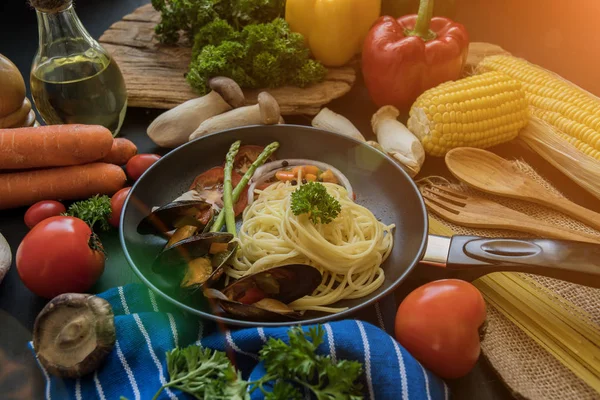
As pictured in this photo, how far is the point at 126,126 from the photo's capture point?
132 inches

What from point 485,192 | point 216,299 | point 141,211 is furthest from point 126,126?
point 485,192

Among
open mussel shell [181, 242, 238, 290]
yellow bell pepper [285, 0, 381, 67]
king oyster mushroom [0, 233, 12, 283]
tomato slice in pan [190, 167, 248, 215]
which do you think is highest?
yellow bell pepper [285, 0, 381, 67]

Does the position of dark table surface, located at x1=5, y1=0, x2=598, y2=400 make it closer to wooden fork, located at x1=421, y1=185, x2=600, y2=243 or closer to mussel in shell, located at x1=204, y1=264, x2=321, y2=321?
wooden fork, located at x1=421, y1=185, x2=600, y2=243

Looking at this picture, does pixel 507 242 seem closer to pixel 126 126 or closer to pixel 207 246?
pixel 207 246

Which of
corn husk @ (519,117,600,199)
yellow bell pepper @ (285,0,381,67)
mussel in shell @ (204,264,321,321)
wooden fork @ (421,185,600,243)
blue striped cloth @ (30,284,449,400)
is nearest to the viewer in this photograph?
blue striped cloth @ (30,284,449,400)

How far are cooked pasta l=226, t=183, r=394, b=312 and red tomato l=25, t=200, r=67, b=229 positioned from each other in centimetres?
93

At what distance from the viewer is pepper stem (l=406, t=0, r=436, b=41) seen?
3250 millimetres

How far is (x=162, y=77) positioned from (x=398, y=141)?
1549mm

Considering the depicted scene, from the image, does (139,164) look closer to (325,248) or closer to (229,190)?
(229,190)

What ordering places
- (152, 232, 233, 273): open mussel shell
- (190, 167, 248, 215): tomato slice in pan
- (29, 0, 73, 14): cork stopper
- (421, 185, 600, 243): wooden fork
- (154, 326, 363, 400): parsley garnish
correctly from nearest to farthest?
(154, 326, 363, 400): parsley garnish → (152, 232, 233, 273): open mussel shell → (421, 185, 600, 243): wooden fork → (29, 0, 73, 14): cork stopper → (190, 167, 248, 215): tomato slice in pan

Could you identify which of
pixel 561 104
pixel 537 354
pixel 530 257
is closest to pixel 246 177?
pixel 530 257

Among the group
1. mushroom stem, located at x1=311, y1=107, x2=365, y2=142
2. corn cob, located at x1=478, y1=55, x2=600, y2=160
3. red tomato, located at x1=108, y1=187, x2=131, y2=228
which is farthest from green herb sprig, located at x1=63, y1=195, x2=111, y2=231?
corn cob, located at x1=478, y1=55, x2=600, y2=160

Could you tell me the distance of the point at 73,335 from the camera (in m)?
1.82

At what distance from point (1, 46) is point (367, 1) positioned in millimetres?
2698
